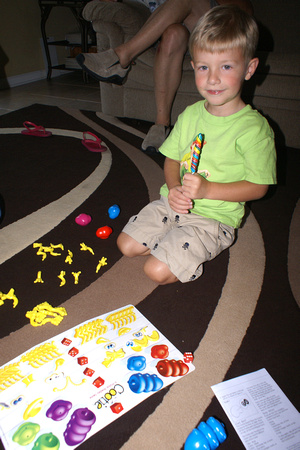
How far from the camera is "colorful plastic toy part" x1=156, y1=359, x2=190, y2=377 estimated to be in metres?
0.68

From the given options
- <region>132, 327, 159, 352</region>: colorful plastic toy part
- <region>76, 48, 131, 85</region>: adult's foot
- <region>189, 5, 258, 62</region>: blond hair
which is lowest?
<region>132, 327, 159, 352</region>: colorful plastic toy part

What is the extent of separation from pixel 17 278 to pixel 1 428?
400mm

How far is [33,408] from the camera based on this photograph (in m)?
0.62

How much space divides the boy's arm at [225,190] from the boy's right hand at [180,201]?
0.8 inches

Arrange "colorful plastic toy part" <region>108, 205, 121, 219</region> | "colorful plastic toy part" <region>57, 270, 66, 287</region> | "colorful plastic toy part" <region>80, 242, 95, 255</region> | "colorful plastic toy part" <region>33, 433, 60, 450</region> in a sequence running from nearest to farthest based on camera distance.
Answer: "colorful plastic toy part" <region>33, 433, 60, 450</region>, "colorful plastic toy part" <region>57, 270, 66, 287</region>, "colorful plastic toy part" <region>80, 242, 95, 255</region>, "colorful plastic toy part" <region>108, 205, 121, 219</region>

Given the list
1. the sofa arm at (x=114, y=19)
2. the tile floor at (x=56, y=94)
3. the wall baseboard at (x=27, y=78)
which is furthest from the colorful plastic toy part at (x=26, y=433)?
the wall baseboard at (x=27, y=78)

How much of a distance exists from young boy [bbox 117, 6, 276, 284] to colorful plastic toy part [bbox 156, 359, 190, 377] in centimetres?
22

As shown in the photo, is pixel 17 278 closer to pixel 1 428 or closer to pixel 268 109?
pixel 1 428

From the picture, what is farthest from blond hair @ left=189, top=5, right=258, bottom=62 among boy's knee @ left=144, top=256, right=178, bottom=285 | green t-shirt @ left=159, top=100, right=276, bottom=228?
boy's knee @ left=144, top=256, right=178, bottom=285

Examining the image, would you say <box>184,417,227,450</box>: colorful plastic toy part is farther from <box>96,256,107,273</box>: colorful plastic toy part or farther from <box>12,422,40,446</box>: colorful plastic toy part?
<box>96,256,107,273</box>: colorful plastic toy part

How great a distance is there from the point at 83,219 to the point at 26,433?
66cm

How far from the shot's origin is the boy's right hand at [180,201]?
0.83 m

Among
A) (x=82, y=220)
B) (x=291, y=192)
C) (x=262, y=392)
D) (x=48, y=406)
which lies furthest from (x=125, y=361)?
(x=291, y=192)

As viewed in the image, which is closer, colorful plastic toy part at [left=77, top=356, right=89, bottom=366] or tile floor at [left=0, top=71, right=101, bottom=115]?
colorful plastic toy part at [left=77, top=356, right=89, bottom=366]
